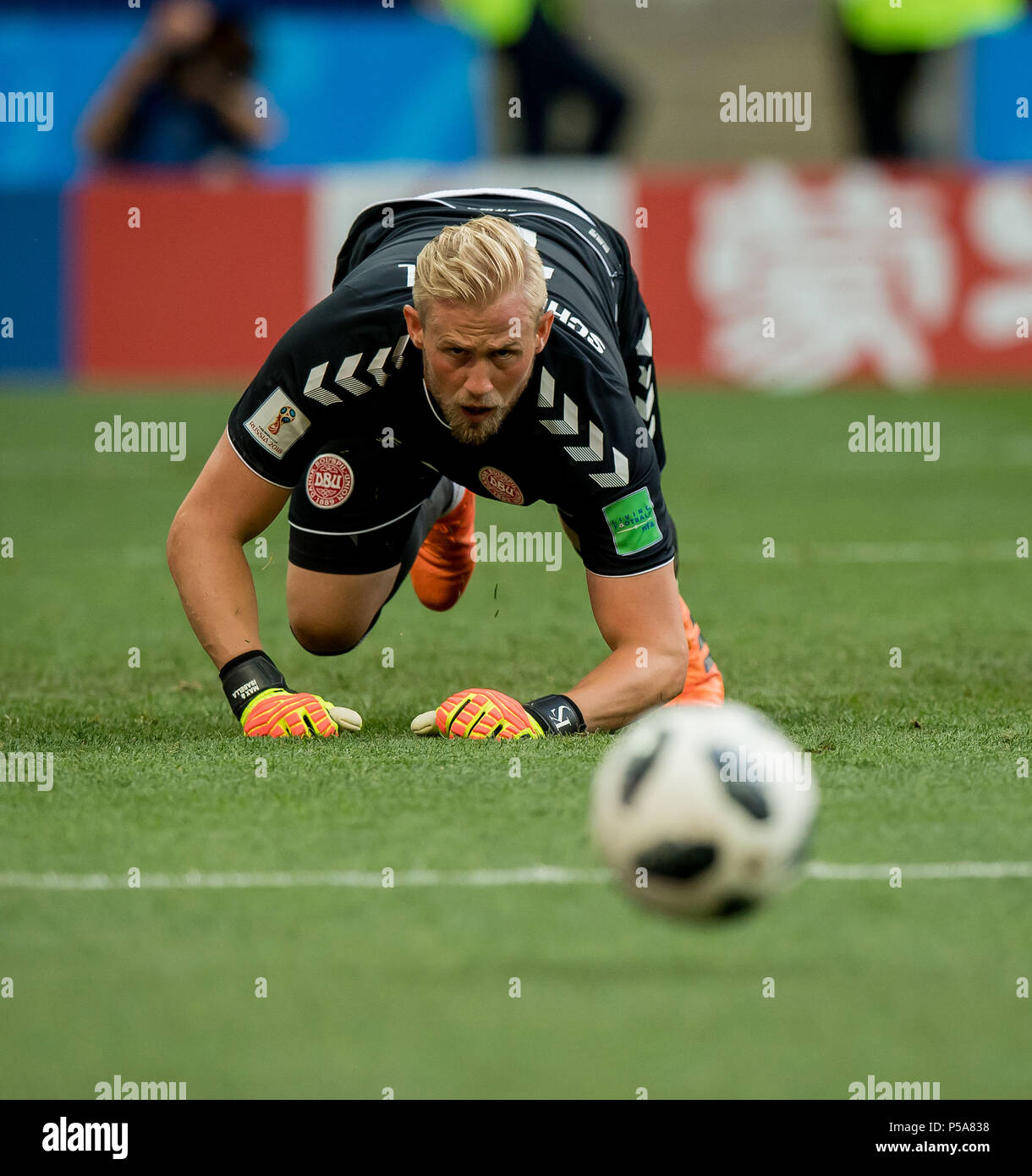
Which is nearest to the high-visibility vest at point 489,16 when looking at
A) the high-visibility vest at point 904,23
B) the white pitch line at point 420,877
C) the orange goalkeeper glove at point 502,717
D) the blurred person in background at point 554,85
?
the blurred person in background at point 554,85

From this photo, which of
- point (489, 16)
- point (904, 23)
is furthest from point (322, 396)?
point (489, 16)

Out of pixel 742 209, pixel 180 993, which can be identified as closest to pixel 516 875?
pixel 180 993

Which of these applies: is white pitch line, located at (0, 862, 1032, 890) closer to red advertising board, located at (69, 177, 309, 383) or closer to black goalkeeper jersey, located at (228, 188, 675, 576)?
black goalkeeper jersey, located at (228, 188, 675, 576)

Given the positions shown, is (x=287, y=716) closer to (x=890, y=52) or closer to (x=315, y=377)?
(x=315, y=377)

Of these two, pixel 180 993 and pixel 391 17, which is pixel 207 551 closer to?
pixel 180 993

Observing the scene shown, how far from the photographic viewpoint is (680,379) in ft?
50.5

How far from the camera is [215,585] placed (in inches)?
200

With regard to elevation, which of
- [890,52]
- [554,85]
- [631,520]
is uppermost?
[890,52]

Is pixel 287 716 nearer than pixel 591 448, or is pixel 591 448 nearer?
pixel 591 448

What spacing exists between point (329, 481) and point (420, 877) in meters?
2.05

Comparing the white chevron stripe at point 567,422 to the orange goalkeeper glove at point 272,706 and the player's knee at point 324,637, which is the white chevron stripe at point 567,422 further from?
the player's knee at point 324,637

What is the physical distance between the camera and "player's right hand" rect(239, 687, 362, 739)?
485cm
